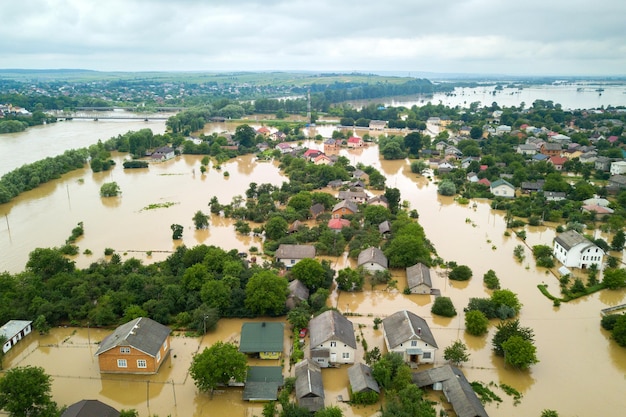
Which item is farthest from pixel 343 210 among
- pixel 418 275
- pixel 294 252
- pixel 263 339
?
pixel 263 339

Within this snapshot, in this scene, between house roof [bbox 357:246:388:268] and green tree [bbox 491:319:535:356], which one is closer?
green tree [bbox 491:319:535:356]

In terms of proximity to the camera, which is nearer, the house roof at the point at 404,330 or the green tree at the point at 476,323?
the house roof at the point at 404,330

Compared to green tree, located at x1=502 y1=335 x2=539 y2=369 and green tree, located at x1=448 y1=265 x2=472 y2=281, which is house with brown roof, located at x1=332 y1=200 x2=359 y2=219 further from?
green tree, located at x1=502 y1=335 x2=539 y2=369

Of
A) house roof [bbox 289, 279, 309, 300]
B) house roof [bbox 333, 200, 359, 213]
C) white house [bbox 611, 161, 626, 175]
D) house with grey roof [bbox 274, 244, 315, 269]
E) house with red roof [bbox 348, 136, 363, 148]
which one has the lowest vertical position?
house roof [bbox 289, 279, 309, 300]

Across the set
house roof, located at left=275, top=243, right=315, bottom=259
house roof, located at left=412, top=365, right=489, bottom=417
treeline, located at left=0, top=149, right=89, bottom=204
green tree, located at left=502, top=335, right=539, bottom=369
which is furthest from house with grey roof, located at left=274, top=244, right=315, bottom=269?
treeline, located at left=0, top=149, right=89, bottom=204

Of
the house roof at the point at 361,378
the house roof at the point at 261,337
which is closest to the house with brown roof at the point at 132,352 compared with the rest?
the house roof at the point at 261,337

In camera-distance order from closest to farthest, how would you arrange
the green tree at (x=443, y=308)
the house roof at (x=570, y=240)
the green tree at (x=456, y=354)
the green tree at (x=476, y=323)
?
the green tree at (x=456, y=354)
the green tree at (x=476, y=323)
the green tree at (x=443, y=308)
the house roof at (x=570, y=240)

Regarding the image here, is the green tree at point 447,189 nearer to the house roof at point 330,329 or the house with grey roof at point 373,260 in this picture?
the house with grey roof at point 373,260
